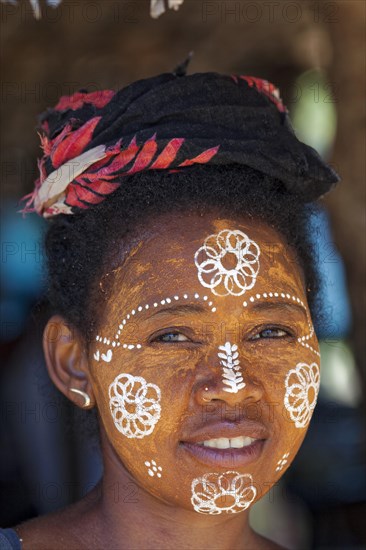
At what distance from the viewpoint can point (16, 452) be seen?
3359mm

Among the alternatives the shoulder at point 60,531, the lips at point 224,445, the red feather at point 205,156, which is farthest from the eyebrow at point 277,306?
the shoulder at point 60,531

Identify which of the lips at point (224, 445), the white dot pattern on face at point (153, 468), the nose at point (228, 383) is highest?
the nose at point (228, 383)

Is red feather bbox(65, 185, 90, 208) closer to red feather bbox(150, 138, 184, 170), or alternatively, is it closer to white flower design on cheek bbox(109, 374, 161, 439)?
red feather bbox(150, 138, 184, 170)

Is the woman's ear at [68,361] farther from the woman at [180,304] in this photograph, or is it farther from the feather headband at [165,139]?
the feather headband at [165,139]

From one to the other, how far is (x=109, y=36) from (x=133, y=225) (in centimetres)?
137

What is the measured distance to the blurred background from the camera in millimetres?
3176

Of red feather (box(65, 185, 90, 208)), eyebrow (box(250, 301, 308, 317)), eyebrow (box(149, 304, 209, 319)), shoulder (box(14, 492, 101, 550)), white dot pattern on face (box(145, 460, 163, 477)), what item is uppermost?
red feather (box(65, 185, 90, 208))

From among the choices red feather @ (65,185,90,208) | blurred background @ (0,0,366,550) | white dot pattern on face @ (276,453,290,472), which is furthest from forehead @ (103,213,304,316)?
blurred background @ (0,0,366,550)

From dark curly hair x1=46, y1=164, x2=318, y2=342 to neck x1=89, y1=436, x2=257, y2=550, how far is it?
45 centimetres

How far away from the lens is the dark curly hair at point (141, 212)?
2252mm

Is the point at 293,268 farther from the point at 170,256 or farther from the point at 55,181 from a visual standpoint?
the point at 55,181

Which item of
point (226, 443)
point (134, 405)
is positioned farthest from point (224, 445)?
point (134, 405)

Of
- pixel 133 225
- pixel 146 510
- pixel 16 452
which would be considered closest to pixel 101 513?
pixel 146 510

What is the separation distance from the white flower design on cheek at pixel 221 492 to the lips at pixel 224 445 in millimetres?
37
